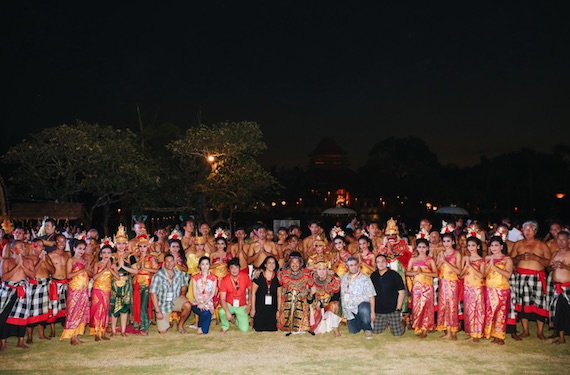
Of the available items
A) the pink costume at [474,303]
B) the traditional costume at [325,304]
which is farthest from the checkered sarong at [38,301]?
the pink costume at [474,303]

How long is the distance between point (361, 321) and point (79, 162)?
17.1 metres

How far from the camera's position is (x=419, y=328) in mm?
8766

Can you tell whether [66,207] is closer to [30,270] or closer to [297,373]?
[30,270]

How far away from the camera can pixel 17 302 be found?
8.14m

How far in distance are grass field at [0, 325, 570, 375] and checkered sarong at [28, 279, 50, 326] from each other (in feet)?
1.33

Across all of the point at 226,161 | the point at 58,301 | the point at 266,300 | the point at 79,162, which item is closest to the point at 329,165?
the point at 226,161

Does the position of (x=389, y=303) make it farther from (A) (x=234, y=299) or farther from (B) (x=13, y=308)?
(B) (x=13, y=308)

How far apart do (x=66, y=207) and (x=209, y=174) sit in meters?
6.48

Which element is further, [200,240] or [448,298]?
[200,240]

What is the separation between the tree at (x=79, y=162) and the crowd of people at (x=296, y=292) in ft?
42.3

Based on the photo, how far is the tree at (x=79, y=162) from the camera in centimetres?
2203

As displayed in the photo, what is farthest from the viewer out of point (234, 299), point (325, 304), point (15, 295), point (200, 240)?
point (200, 240)

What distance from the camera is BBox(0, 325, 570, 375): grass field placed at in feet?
22.9

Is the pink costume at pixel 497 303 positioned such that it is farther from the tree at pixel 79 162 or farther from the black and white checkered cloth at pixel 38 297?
the tree at pixel 79 162
